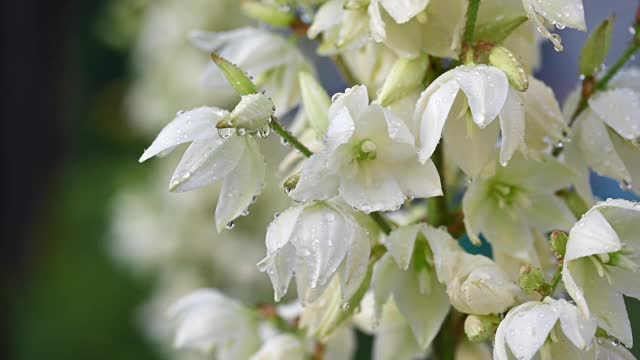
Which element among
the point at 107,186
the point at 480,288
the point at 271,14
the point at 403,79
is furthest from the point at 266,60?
the point at 107,186

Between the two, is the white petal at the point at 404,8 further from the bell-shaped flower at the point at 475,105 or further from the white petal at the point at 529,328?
the white petal at the point at 529,328

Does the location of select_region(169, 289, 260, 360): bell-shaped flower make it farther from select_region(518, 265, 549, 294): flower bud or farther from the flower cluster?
select_region(518, 265, 549, 294): flower bud

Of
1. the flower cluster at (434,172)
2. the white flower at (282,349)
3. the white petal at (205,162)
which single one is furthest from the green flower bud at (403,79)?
the white flower at (282,349)

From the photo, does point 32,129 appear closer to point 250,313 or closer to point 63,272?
point 63,272

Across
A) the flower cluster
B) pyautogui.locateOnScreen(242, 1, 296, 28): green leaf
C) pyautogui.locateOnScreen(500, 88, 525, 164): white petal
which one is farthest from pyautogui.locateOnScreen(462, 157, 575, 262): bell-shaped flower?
pyautogui.locateOnScreen(242, 1, 296, 28): green leaf

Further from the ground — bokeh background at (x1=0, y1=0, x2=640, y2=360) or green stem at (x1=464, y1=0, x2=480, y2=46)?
green stem at (x1=464, y1=0, x2=480, y2=46)

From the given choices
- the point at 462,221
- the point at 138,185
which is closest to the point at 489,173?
the point at 462,221
